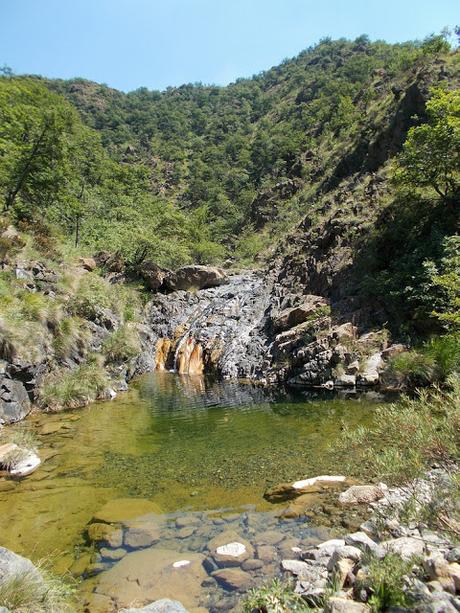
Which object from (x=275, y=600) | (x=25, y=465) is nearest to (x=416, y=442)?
(x=275, y=600)

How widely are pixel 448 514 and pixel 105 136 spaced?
302 feet

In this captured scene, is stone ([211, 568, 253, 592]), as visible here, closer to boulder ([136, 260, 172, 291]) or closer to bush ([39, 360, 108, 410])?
bush ([39, 360, 108, 410])

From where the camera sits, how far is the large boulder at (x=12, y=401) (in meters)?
11.1

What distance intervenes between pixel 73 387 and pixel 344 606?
1207cm

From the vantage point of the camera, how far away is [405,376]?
13.0 meters

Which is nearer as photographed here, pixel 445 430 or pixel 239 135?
pixel 445 430

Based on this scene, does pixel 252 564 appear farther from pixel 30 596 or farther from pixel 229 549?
pixel 30 596

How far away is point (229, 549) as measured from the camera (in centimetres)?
533

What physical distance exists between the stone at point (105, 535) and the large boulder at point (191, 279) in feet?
82.6

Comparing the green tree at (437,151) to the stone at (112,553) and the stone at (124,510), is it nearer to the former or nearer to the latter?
the stone at (124,510)

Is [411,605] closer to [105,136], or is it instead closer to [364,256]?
[364,256]

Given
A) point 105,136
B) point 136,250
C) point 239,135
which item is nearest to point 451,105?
point 136,250

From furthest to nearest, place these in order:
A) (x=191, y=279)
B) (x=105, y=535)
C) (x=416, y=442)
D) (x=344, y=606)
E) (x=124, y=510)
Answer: (x=191, y=279) < (x=124, y=510) < (x=105, y=535) < (x=416, y=442) < (x=344, y=606)

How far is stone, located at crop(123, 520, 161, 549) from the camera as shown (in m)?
5.61
